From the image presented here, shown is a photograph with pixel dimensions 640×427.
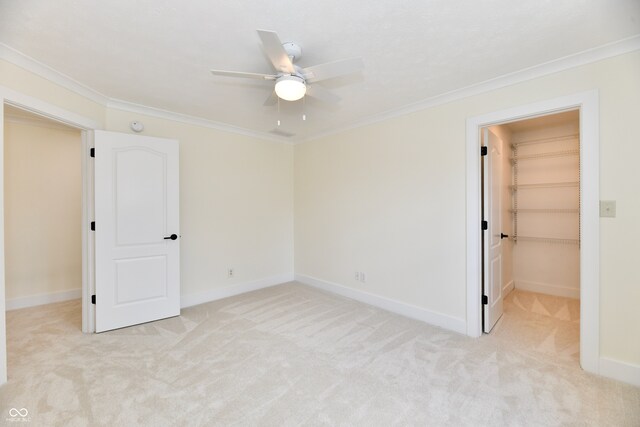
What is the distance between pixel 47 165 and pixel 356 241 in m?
4.32

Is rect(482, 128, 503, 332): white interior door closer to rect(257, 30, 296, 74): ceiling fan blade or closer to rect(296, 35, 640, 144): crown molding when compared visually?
rect(296, 35, 640, 144): crown molding

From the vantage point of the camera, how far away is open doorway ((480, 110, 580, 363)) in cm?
311

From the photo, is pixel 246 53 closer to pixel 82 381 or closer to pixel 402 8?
pixel 402 8

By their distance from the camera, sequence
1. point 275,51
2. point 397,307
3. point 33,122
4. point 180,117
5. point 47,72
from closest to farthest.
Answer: point 275,51 → point 47,72 → point 397,307 → point 180,117 → point 33,122

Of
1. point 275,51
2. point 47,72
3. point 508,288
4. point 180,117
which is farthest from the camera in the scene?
point 508,288

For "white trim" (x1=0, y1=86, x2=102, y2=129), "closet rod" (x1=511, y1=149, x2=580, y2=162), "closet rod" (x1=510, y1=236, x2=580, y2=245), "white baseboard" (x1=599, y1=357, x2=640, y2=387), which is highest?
"white trim" (x1=0, y1=86, x2=102, y2=129)

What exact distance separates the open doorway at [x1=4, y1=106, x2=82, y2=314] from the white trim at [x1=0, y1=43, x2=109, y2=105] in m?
1.09

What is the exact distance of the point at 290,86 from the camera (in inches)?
73.9

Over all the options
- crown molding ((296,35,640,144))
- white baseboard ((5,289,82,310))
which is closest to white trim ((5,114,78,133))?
white baseboard ((5,289,82,310))

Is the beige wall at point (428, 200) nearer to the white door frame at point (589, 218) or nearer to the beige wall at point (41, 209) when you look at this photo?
the white door frame at point (589, 218)

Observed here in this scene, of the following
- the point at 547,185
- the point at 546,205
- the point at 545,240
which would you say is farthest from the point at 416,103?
the point at 545,240

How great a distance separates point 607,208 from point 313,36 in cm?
247

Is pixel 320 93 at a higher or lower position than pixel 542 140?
lower

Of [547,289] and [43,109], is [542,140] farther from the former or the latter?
[43,109]
